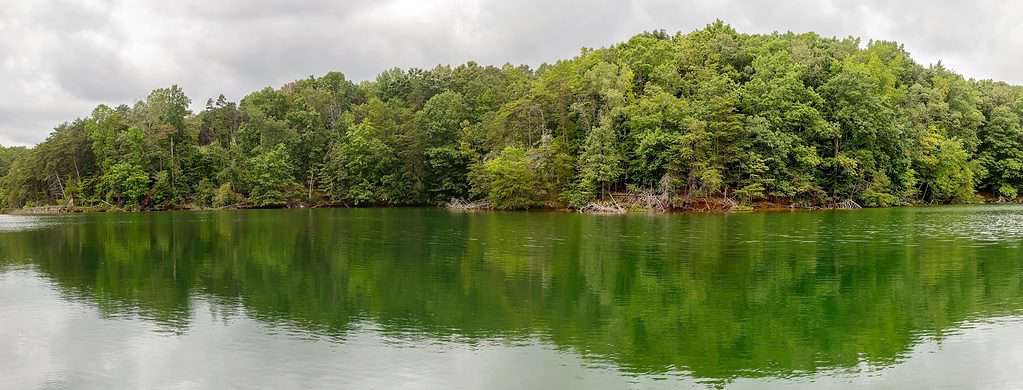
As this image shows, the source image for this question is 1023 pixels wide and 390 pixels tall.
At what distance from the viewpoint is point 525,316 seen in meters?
14.4

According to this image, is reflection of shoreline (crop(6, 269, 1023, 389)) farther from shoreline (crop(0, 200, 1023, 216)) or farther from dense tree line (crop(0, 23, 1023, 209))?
dense tree line (crop(0, 23, 1023, 209))

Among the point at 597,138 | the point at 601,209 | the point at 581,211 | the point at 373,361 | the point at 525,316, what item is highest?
the point at 597,138

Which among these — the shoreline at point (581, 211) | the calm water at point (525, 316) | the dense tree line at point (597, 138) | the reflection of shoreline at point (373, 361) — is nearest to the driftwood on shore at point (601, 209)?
the shoreline at point (581, 211)

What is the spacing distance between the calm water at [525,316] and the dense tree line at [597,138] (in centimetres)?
2975

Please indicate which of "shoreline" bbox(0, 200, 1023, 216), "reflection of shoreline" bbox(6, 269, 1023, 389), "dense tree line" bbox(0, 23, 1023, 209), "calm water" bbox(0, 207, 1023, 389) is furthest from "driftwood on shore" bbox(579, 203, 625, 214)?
"reflection of shoreline" bbox(6, 269, 1023, 389)

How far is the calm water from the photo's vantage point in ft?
34.6

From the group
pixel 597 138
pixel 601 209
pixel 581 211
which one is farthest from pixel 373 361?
pixel 597 138

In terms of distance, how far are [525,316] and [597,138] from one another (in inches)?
1790

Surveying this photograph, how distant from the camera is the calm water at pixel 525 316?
10.6m

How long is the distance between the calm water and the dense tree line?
29.8m

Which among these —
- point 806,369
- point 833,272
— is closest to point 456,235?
point 833,272

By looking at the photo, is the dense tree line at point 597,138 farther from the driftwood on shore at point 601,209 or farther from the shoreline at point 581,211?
the driftwood on shore at point 601,209

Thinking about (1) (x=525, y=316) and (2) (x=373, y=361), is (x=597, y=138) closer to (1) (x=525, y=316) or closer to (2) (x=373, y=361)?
(1) (x=525, y=316)

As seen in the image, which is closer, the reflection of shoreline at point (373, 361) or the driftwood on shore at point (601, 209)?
the reflection of shoreline at point (373, 361)
